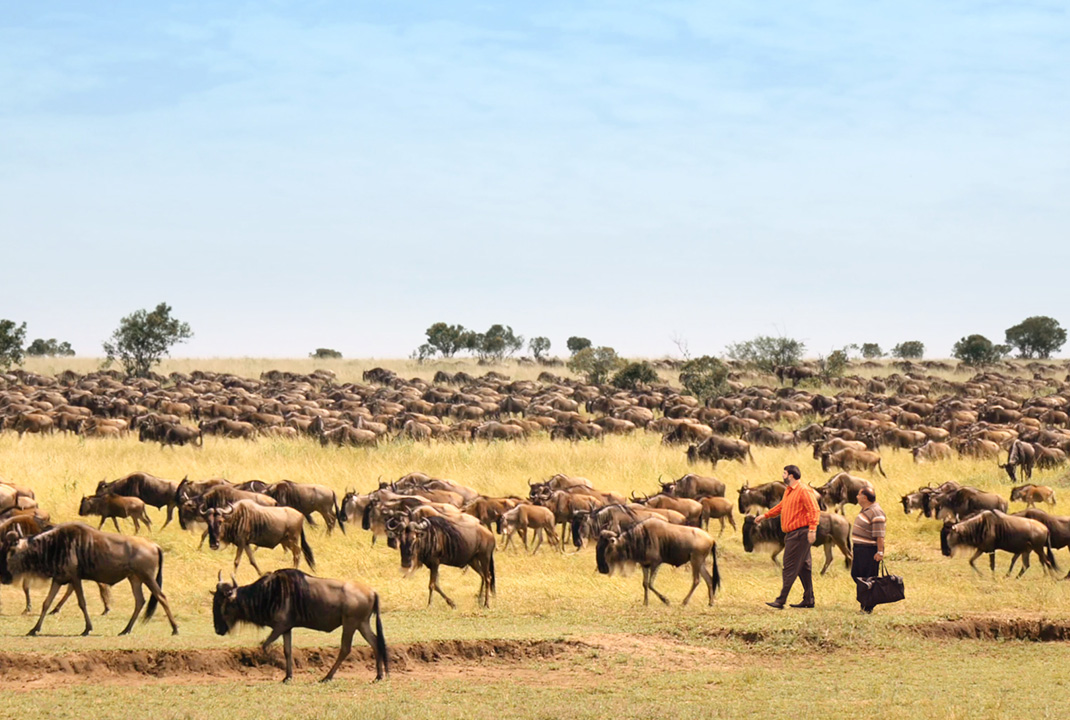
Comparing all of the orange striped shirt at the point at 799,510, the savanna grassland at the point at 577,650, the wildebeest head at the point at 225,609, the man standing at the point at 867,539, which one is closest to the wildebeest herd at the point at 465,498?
the wildebeest head at the point at 225,609

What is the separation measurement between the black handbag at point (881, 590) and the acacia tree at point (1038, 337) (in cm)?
9462

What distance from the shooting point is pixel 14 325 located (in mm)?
64500

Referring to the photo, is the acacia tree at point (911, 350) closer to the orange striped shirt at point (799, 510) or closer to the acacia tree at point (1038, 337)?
the acacia tree at point (1038, 337)

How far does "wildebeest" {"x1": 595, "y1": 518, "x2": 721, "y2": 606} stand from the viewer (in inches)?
575

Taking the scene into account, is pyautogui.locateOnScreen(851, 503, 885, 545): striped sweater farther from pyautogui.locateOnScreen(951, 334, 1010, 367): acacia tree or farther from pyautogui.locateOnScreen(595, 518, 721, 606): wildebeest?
pyautogui.locateOnScreen(951, 334, 1010, 367): acacia tree

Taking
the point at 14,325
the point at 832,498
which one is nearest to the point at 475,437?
the point at 832,498

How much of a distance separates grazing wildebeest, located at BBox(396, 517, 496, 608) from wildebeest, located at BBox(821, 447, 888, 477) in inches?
537

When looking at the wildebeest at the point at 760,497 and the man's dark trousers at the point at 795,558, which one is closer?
the man's dark trousers at the point at 795,558

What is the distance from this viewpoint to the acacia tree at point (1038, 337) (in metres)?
101

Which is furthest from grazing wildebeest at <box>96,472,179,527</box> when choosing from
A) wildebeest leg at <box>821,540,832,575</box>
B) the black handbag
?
the black handbag

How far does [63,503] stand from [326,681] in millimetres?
11205

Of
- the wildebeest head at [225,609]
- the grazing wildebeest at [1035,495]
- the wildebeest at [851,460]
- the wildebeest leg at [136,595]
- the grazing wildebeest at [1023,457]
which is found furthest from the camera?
the wildebeest at [851,460]

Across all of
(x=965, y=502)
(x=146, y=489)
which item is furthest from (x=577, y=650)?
(x=146, y=489)

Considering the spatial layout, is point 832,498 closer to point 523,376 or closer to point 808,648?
point 808,648
